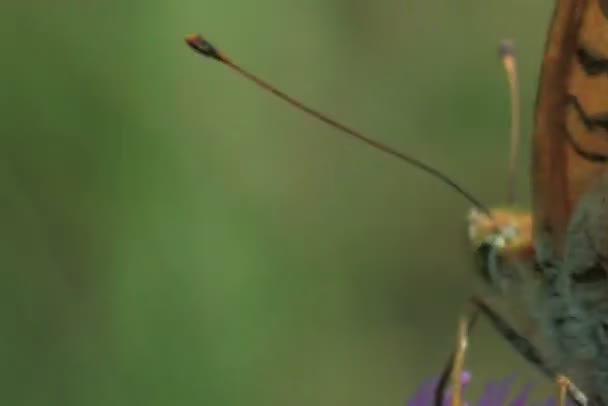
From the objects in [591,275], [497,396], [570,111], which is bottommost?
[497,396]

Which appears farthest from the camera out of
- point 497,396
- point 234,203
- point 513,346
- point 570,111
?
point 234,203

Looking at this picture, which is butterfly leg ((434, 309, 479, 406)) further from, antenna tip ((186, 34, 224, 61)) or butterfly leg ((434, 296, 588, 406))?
antenna tip ((186, 34, 224, 61))

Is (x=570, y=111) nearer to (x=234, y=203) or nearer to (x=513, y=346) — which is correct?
(x=513, y=346)

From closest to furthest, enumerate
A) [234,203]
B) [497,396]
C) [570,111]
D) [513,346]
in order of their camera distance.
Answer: [570,111] → [513,346] → [497,396] → [234,203]

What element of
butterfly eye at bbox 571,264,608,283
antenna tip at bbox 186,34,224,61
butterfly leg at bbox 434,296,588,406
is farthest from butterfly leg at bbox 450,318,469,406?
antenna tip at bbox 186,34,224,61

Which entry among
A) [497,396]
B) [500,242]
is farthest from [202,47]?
[497,396]

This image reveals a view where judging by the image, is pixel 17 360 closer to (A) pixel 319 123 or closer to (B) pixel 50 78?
(B) pixel 50 78

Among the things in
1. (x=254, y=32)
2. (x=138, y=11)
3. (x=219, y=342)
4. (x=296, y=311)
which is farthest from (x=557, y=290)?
(x=254, y=32)

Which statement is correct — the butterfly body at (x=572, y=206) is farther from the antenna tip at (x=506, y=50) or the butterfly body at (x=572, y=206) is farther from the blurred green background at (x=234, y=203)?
the antenna tip at (x=506, y=50)
